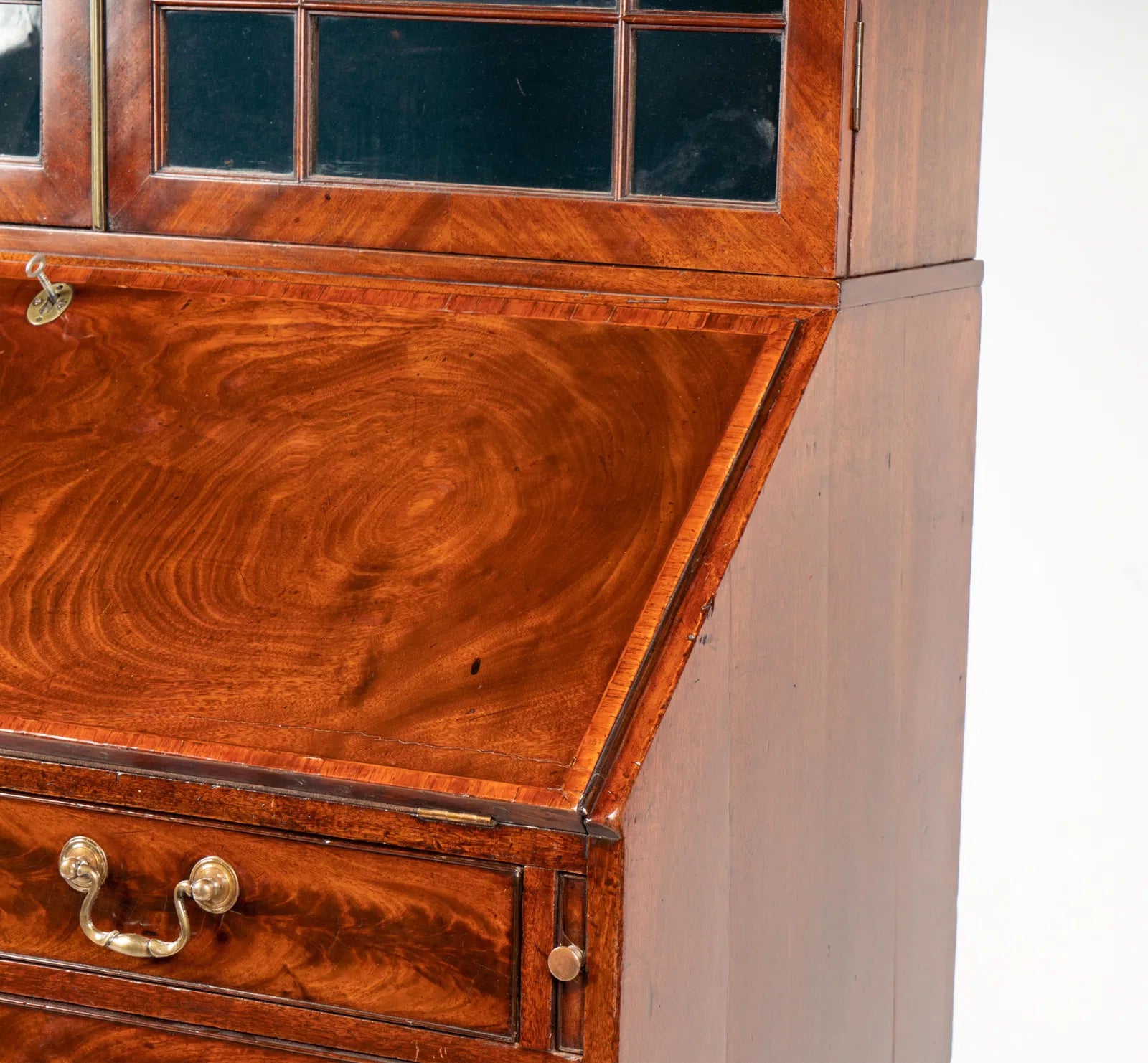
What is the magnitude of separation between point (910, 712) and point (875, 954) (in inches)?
9.3

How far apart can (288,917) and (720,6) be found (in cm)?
80

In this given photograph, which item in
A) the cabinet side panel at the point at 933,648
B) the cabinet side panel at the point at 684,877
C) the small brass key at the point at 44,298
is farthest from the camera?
the cabinet side panel at the point at 933,648

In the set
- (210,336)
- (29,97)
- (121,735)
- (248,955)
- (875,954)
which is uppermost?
(29,97)

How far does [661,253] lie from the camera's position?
1454 millimetres

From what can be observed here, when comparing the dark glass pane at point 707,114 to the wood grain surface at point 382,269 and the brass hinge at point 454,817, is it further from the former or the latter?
the brass hinge at point 454,817

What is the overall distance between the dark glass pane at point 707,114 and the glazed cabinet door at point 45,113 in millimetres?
515

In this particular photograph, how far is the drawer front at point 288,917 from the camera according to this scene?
1128 mm

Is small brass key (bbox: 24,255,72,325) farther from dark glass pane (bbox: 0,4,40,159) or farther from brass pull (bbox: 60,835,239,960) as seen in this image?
brass pull (bbox: 60,835,239,960)

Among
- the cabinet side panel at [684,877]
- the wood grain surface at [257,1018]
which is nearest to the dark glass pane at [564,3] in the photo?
the cabinet side panel at [684,877]

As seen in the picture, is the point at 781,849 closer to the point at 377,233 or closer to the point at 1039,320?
the point at 377,233

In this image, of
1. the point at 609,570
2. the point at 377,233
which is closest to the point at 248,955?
the point at 609,570

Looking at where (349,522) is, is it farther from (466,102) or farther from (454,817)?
(466,102)

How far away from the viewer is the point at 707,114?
4.72ft

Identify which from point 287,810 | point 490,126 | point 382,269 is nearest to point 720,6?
point 490,126
